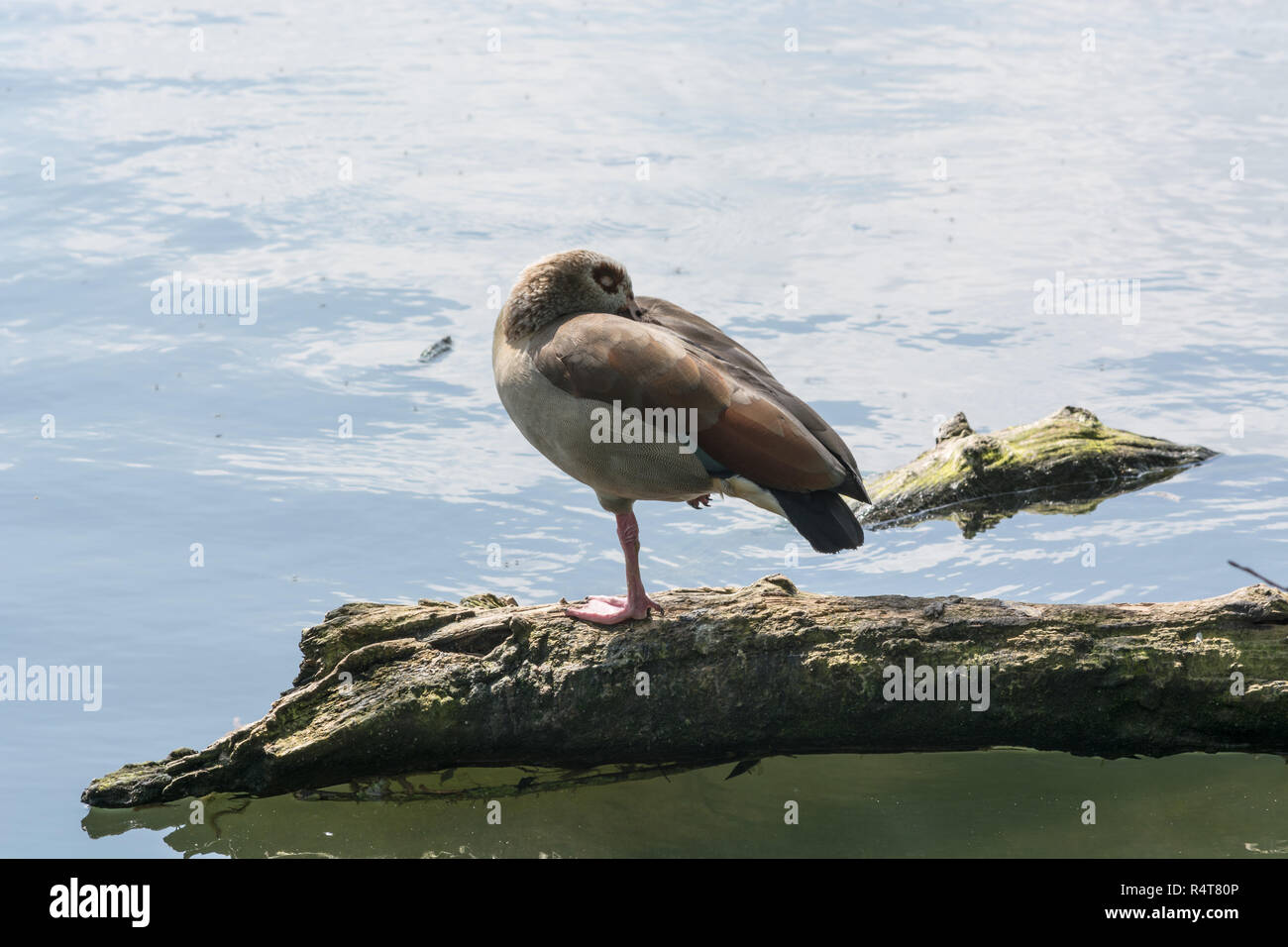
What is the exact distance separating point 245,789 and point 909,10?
21.9 metres

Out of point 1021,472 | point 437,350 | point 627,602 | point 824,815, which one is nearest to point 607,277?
point 627,602

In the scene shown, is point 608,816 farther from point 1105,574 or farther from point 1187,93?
point 1187,93

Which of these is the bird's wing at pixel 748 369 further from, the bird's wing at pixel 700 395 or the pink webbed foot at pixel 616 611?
the pink webbed foot at pixel 616 611

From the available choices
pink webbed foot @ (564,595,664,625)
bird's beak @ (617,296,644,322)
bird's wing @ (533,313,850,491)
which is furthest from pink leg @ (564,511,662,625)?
bird's beak @ (617,296,644,322)

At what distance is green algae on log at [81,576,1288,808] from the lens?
6.98 m

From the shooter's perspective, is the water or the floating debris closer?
the water

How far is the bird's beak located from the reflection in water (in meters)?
2.38

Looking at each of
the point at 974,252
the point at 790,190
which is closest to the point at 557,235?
the point at 790,190

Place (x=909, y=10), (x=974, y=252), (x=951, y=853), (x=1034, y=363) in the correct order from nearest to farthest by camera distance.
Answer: (x=951, y=853)
(x=1034, y=363)
(x=974, y=252)
(x=909, y=10)

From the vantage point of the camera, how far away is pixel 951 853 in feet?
23.3

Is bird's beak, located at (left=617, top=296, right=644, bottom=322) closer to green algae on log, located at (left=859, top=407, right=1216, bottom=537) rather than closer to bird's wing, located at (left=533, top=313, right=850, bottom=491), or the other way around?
bird's wing, located at (left=533, top=313, right=850, bottom=491)

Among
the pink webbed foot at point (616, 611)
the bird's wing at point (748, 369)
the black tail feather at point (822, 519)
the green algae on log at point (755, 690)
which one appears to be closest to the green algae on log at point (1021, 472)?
the bird's wing at point (748, 369)

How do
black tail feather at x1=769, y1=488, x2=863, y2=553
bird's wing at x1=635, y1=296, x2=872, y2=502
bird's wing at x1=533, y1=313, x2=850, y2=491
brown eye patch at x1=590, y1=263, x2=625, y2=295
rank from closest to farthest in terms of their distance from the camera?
black tail feather at x1=769, y1=488, x2=863, y2=553
bird's wing at x1=533, y1=313, x2=850, y2=491
bird's wing at x1=635, y1=296, x2=872, y2=502
brown eye patch at x1=590, y1=263, x2=625, y2=295

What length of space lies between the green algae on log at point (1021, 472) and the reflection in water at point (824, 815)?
4241 mm
